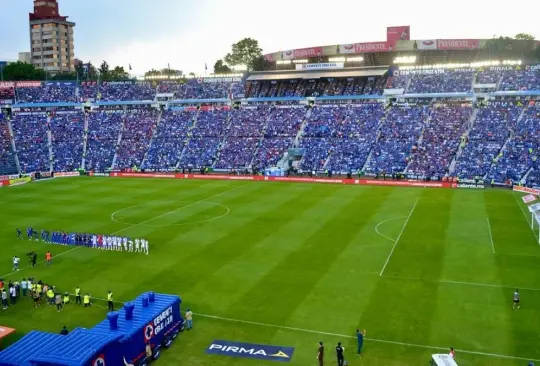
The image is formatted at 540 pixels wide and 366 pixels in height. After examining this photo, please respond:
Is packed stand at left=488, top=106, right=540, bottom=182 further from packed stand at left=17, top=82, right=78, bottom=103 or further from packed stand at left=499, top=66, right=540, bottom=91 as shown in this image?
packed stand at left=17, top=82, right=78, bottom=103

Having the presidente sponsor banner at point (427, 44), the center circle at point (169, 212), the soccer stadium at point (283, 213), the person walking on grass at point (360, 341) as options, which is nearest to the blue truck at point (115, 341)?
the soccer stadium at point (283, 213)

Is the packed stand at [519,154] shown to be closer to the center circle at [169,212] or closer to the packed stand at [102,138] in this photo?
the center circle at [169,212]

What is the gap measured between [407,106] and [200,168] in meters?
36.2

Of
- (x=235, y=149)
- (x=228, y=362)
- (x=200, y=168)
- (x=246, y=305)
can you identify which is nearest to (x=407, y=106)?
(x=235, y=149)

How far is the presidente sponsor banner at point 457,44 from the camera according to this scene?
10438 cm

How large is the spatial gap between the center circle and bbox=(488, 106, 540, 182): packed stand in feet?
122

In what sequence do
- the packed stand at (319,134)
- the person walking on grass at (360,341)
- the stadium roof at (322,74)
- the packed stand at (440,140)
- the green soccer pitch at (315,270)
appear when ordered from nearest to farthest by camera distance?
the person walking on grass at (360,341) → the green soccer pitch at (315,270) → the packed stand at (440,140) → the packed stand at (319,134) → the stadium roof at (322,74)

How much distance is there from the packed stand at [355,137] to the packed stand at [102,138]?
38.8 meters

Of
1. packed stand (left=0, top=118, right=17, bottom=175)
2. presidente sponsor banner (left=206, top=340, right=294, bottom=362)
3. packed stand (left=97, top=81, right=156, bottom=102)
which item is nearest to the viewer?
presidente sponsor banner (left=206, top=340, right=294, bottom=362)

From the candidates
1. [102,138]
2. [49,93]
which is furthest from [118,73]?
[102,138]

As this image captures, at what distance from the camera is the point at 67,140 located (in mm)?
91062

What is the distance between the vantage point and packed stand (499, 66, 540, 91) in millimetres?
78875

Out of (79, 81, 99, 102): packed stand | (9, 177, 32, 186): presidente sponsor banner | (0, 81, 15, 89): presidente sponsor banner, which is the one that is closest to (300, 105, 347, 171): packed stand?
(9, 177, 32, 186): presidente sponsor banner

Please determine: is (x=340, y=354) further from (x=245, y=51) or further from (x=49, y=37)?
(x=49, y=37)
